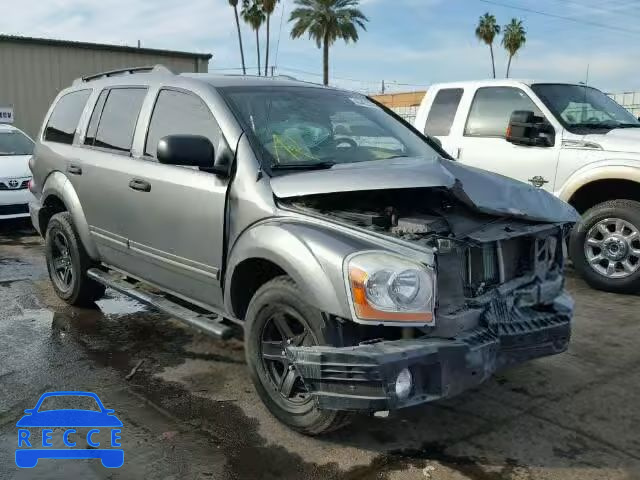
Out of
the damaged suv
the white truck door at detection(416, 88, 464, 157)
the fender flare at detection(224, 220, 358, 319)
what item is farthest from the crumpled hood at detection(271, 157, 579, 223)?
the white truck door at detection(416, 88, 464, 157)

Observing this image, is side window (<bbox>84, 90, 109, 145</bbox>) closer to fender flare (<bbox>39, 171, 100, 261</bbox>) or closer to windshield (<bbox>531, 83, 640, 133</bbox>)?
fender flare (<bbox>39, 171, 100, 261</bbox>)

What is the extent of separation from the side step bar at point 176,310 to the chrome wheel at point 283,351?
0.35m

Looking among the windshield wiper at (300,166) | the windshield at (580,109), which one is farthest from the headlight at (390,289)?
the windshield at (580,109)

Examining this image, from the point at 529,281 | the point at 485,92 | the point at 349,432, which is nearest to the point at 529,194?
the point at 529,281

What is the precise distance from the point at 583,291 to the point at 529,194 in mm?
3138

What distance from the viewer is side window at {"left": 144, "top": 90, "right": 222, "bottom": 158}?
155 inches

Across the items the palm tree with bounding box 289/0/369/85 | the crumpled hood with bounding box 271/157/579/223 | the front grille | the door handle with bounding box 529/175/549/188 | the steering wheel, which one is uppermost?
the palm tree with bounding box 289/0/369/85

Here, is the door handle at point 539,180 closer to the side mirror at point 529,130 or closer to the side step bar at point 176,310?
the side mirror at point 529,130

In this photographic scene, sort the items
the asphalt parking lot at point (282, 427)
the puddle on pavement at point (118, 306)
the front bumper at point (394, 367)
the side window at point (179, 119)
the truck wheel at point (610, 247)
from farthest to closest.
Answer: the truck wheel at point (610, 247)
the puddle on pavement at point (118, 306)
the side window at point (179, 119)
the asphalt parking lot at point (282, 427)
the front bumper at point (394, 367)

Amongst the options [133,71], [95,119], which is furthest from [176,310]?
[133,71]

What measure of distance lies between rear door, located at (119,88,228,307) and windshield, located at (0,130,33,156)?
6793mm

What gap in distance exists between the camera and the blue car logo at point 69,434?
315 cm

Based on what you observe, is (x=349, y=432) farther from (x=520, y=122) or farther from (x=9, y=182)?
(x=9, y=182)

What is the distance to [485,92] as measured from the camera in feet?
23.1
